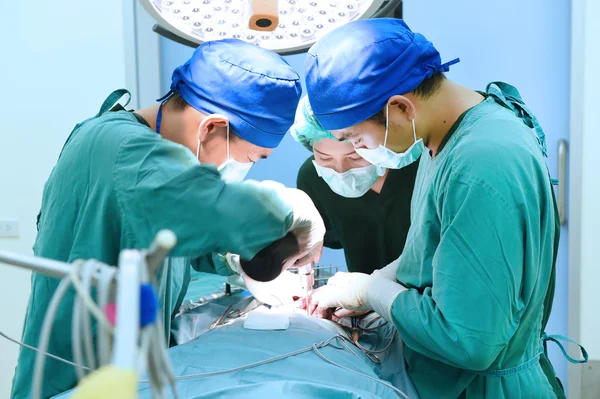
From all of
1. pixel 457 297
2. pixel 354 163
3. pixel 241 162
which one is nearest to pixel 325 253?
pixel 354 163

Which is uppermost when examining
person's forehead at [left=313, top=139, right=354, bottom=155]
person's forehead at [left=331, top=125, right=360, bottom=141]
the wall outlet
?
person's forehead at [left=331, top=125, right=360, bottom=141]

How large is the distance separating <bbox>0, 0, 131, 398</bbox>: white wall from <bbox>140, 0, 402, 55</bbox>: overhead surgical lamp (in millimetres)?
1525

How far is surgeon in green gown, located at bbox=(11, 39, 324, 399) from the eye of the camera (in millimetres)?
1010

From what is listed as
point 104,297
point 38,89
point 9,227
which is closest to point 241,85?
point 104,297

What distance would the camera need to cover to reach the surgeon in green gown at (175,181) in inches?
39.8

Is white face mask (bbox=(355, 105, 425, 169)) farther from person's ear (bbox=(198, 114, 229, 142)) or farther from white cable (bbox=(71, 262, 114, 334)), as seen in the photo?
white cable (bbox=(71, 262, 114, 334))

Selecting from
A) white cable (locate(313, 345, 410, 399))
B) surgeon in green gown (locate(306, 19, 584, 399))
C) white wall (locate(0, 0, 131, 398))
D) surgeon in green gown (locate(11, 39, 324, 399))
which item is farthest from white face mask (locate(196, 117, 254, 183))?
white wall (locate(0, 0, 131, 398))

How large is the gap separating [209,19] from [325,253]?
6.91 feet

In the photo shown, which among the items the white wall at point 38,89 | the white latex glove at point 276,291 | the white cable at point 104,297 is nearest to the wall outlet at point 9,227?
the white wall at point 38,89

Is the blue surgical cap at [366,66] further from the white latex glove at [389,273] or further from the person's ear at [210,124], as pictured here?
the white latex glove at [389,273]

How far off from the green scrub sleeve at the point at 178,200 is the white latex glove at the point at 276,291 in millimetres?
637

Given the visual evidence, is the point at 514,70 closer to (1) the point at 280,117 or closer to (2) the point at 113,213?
(1) the point at 280,117

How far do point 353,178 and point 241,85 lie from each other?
720 millimetres

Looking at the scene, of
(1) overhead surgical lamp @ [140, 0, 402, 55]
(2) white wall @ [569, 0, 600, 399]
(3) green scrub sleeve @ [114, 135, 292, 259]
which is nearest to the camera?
(3) green scrub sleeve @ [114, 135, 292, 259]
